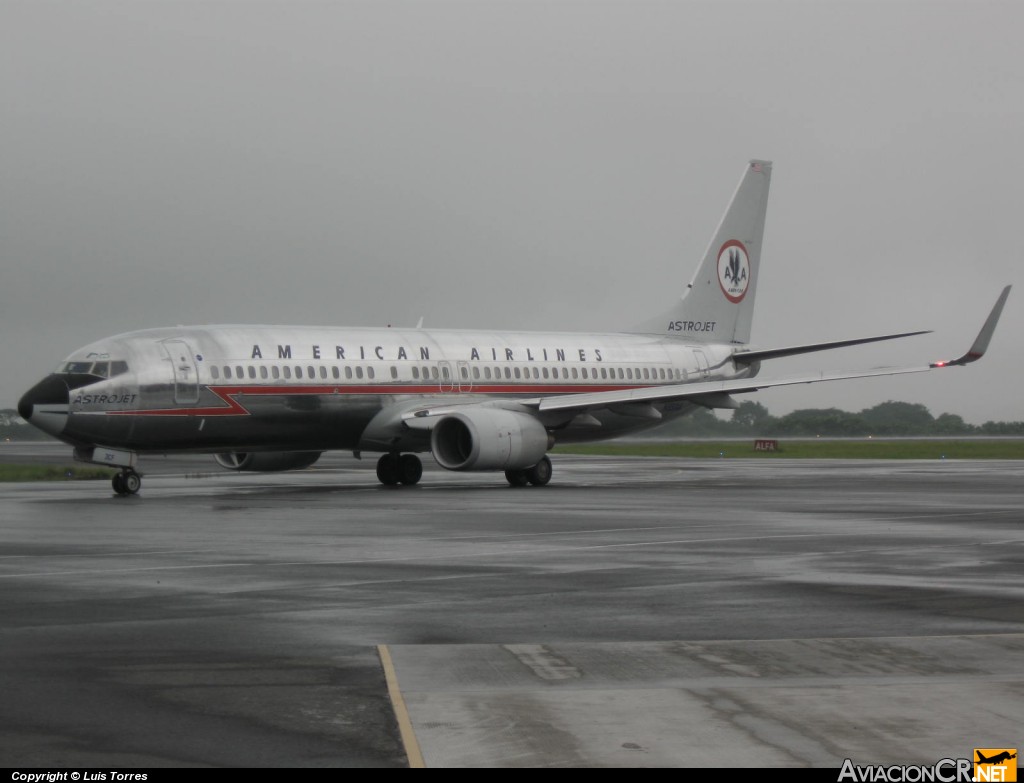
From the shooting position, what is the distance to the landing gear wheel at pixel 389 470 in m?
37.0

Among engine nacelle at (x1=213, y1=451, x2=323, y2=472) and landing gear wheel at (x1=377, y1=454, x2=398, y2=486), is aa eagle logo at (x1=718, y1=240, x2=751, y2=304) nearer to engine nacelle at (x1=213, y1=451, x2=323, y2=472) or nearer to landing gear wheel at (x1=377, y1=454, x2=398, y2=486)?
landing gear wheel at (x1=377, y1=454, x2=398, y2=486)

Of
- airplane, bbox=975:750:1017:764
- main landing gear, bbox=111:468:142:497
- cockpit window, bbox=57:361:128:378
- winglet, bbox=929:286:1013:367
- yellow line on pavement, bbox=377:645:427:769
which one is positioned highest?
winglet, bbox=929:286:1013:367

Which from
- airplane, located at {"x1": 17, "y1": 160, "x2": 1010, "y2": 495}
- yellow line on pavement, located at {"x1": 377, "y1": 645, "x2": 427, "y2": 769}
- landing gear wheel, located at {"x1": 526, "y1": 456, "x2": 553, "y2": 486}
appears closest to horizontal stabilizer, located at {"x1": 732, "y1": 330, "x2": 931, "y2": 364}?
airplane, located at {"x1": 17, "y1": 160, "x2": 1010, "y2": 495}

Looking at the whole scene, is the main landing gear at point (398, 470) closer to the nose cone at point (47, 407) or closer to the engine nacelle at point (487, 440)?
the engine nacelle at point (487, 440)

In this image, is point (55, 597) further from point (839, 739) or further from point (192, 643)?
point (839, 739)

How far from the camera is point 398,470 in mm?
37125

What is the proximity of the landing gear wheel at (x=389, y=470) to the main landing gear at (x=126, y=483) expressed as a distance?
7493 mm

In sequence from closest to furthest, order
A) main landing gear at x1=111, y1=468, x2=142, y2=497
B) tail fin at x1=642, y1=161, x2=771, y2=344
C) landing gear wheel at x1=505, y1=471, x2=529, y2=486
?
main landing gear at x1=111, y1=468, x2=142, y2=497 < landing gear wheel at x1=505, y1=471, x2=529, y2=486 < tail fin at x1=642, y1=161, x2=771, y2=344

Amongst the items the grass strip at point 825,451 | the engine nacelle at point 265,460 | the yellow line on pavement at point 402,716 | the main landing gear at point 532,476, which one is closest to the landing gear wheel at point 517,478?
the main landing gear at point 532,476

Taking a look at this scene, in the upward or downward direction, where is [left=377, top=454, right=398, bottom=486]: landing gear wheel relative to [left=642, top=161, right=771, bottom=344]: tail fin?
downward

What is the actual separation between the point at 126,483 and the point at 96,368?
2613 mm

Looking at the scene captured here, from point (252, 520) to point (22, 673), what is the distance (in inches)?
567

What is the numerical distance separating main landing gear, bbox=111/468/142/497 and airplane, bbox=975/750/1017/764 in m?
26.3

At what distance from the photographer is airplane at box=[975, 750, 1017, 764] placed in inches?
261
